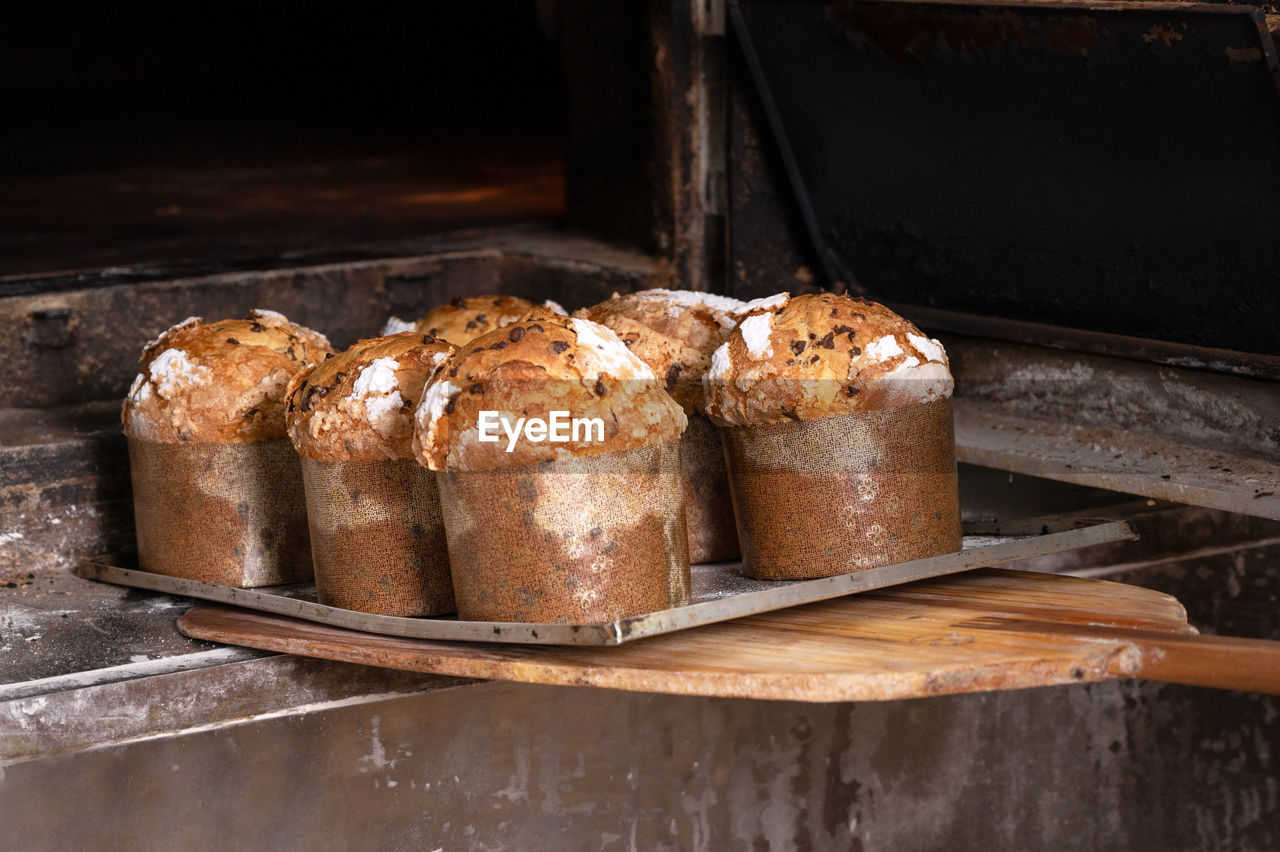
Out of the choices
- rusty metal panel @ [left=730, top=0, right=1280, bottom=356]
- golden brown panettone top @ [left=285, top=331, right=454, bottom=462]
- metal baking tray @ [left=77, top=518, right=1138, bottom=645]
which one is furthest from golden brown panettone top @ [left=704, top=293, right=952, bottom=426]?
rusty metal panel @ [left=730, top=0, right=1280, bottom=356]

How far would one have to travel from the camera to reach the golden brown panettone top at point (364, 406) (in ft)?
7.33

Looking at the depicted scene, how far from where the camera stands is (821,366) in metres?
2.24

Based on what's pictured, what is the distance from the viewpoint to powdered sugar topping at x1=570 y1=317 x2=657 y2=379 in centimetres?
210

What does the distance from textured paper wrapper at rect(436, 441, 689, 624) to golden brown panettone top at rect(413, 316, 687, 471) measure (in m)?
0.03

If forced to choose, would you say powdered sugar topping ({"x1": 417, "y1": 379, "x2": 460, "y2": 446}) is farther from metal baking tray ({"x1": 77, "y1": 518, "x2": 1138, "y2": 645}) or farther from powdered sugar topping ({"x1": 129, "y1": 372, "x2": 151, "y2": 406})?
powdered sugar topping ({"x1": 129, "y1": 372, "x2": 151, "y2": 406})

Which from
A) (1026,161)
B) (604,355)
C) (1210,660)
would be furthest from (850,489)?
(1026,161)

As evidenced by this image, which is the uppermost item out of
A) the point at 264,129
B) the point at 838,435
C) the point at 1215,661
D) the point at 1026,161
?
the point at 264,129

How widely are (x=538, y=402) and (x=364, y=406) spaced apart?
359mm

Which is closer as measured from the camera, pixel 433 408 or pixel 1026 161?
pixel 433 408

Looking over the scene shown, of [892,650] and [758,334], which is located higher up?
[758,334]

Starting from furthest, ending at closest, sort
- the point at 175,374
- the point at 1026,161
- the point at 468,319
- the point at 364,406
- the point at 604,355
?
the point at 1026,161
the point at 468,319
the point at 175,374
the point at 364,406
the point at 604,355

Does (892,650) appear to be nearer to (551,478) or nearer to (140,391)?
(551,478)

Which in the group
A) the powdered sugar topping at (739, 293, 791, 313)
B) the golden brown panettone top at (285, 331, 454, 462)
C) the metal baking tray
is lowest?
the metal baking tray

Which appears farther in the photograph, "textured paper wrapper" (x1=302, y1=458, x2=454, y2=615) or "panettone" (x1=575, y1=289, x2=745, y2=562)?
"panettone" (x1=575, y1=289, x2=745, y2=562)
